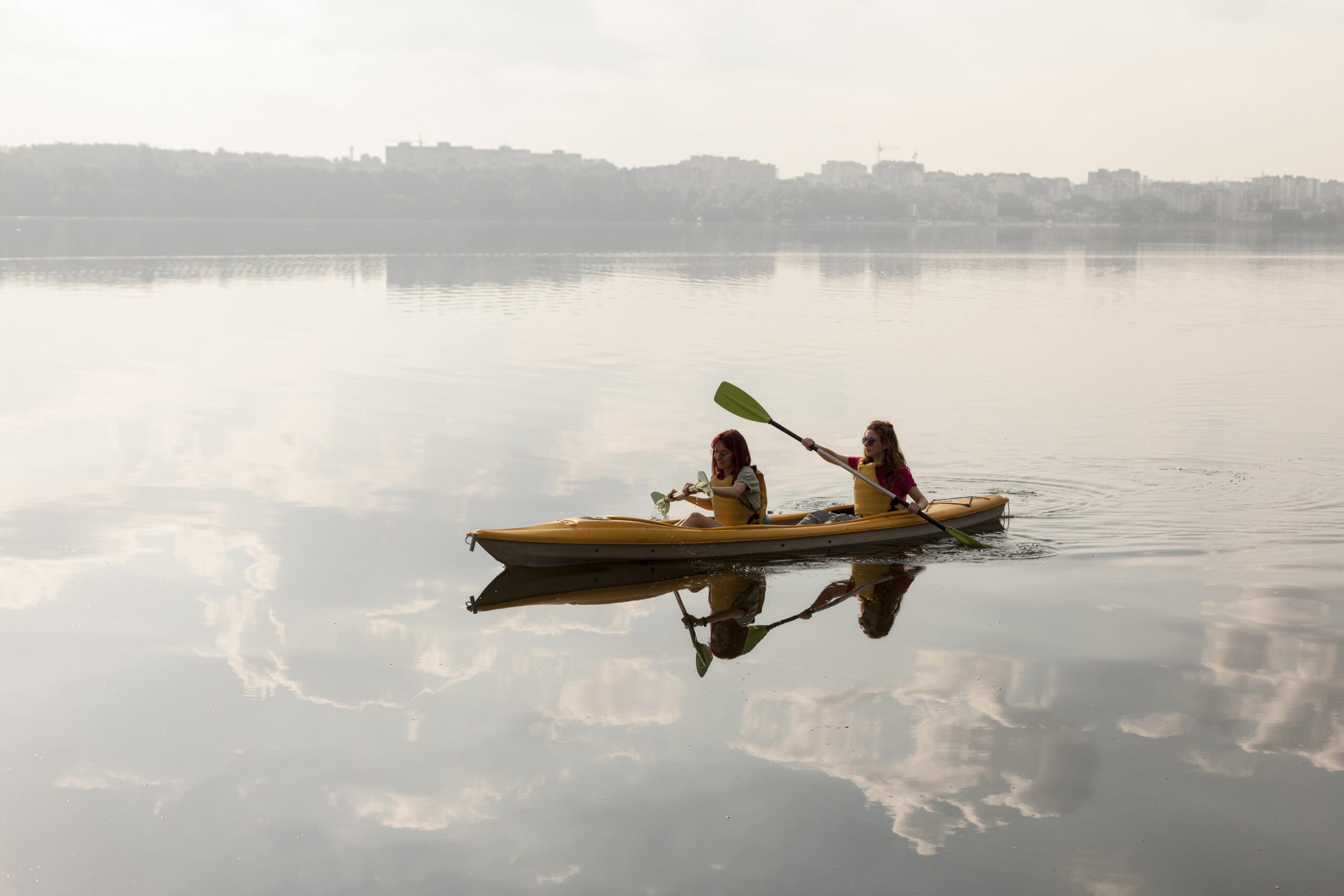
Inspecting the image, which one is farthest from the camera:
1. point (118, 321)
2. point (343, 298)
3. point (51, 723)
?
point (343, 298)

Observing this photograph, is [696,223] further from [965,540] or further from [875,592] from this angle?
[875,592]

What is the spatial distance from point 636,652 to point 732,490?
94.4 inches

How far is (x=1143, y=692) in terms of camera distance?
7117 millimetres

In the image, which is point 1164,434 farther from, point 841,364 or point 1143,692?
point 1143,692

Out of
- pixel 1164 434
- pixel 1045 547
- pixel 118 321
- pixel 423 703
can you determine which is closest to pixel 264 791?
pixel 423 703

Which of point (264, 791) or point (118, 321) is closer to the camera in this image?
point (264, 791)

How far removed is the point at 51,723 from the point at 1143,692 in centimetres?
601

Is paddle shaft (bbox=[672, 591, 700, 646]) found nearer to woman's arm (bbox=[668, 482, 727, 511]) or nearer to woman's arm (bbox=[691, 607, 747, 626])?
woman's arm (bbox=[691, 607, 747, 626])

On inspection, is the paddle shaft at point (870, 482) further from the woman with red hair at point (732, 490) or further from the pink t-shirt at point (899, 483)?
the woman with red hair at point (732, 490)

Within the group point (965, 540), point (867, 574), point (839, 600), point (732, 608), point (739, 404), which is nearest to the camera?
point (732, 608)

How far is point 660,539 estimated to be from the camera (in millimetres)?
9711

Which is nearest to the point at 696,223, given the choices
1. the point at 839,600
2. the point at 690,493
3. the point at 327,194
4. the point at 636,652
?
the point at 327,194

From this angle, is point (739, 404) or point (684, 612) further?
point (739, 404)

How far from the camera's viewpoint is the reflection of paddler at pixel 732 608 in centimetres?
812
